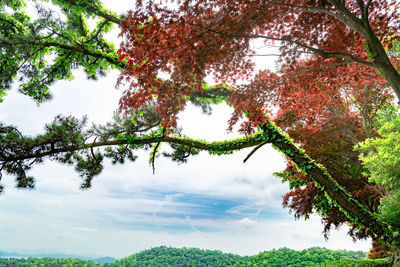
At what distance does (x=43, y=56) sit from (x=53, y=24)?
216cm

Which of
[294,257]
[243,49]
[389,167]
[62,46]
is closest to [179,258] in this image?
[294,257]

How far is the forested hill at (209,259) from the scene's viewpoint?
13289mm

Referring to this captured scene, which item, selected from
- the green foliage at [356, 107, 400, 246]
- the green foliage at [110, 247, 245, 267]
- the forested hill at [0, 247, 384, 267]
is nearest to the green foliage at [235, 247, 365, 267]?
the forested hill at [0, 247, 384, 267]

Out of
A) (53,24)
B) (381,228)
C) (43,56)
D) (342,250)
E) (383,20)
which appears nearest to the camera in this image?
(383,20)

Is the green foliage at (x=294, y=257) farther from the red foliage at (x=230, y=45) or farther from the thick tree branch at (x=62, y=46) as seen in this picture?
the thick tree branch at (x=62, y=46)

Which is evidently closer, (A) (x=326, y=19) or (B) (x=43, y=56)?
(A) (x=326, y=19)

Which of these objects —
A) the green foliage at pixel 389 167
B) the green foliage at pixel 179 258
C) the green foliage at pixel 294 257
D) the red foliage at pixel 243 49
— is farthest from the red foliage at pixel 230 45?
the green foliage at pixel 179 258

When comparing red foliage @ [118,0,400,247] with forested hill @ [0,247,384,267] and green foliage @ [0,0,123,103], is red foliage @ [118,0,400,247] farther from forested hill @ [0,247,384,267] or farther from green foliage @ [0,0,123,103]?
forested hill @ [0,247,384,267]

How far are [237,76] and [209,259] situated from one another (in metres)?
14.8

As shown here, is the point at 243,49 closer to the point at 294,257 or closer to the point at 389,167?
the point at 389,167

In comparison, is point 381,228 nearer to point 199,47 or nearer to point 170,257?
point 199,47

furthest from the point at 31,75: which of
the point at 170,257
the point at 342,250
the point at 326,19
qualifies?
the point at 342,250

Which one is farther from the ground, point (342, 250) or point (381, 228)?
point (381, 228)

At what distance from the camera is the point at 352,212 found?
648 cm
